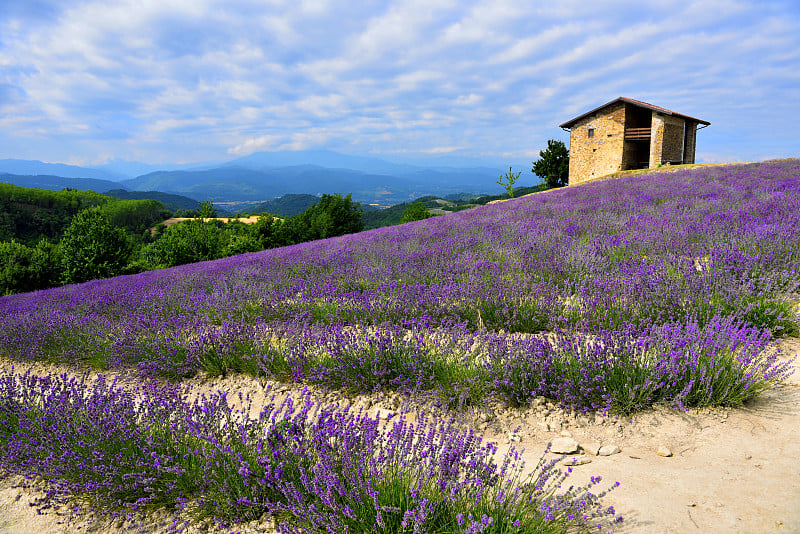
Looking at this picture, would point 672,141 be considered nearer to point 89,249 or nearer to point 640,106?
point 640,106

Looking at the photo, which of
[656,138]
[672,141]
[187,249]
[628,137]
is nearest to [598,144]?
[628,137]

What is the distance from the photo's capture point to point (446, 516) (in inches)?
55.7

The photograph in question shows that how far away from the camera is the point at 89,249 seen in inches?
631

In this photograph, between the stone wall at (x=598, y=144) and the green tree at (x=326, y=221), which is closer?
the stone wall at (x=598, y=144)

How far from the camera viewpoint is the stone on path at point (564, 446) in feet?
6.26

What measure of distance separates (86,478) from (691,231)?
586 centimetres

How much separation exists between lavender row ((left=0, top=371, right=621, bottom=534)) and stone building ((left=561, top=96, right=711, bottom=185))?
24531mm

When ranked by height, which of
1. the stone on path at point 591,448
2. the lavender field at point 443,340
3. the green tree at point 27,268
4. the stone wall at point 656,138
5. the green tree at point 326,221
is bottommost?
the green tree at point 27,268

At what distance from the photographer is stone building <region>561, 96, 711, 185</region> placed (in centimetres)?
2069

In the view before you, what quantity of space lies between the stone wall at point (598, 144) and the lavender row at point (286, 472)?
81.4ft

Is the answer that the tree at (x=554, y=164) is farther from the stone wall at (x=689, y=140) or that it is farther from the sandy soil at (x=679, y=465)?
the sandy soil at (x=679, y=465)

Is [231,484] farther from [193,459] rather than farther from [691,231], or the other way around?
[691,231]

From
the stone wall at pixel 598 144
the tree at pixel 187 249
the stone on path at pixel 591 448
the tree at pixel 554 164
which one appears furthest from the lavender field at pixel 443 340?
the tree at pixel 554 164

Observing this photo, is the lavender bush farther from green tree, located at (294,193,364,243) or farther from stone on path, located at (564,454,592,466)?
green tree, located at (294,193,364,243)
